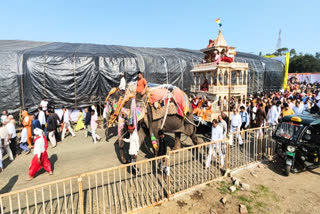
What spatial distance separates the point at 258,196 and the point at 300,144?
2.25m

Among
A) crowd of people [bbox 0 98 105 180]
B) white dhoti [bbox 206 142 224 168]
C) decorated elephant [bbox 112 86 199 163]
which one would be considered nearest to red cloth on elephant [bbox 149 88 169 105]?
decorated elephant [bbox 112 86 199 163]

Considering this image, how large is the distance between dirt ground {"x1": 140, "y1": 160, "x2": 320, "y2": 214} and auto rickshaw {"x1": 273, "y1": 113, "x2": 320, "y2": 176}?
0.33 m

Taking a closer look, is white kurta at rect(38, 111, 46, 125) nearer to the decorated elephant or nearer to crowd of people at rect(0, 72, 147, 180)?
crowd of people at rect(0, 72, 147, 180)

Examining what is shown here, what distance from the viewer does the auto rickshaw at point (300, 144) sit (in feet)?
18.4

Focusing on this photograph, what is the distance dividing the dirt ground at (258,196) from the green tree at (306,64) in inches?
2196

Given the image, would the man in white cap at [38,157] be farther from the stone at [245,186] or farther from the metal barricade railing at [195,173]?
the stone at [245,186]

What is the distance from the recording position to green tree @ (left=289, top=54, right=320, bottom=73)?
1901 inches

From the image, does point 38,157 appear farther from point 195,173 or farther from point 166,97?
point 195,173

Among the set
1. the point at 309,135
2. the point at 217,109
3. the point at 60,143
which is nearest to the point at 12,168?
the point at 60,143

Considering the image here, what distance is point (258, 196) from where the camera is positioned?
186 inches

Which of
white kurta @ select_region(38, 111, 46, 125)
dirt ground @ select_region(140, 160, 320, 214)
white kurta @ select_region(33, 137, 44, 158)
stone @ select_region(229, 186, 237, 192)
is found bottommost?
dirt ground @ select_region(140, 160, 320, 214)

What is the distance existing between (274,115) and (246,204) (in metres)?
5.75

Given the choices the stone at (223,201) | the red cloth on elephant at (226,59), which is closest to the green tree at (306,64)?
the red cloth on elephant at (226,59)

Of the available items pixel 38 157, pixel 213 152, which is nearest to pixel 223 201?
pixel 213 152
